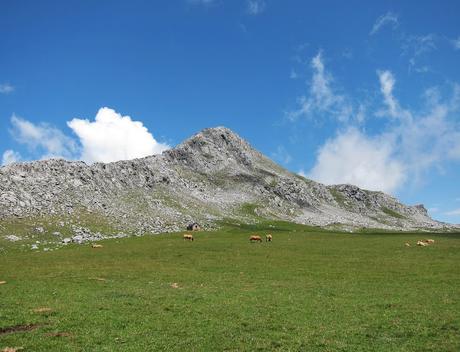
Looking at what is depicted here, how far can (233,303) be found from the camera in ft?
114

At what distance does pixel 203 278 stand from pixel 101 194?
126m

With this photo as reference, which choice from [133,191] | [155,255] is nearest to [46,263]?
[155,255]

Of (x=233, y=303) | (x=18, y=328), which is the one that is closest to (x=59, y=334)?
(x=18, y=328)

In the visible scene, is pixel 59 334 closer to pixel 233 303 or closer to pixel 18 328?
pixel 18 328

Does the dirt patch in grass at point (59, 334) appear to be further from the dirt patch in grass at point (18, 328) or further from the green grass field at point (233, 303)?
the dirt patch in grass at point (18, 328)

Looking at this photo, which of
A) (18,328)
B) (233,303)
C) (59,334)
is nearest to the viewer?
(59,334)

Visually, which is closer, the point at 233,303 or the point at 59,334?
the point at 59,334

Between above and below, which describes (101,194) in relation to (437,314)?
above

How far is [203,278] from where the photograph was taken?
162 ft

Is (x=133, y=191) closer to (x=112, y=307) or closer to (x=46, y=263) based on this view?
(x=46, y=263)

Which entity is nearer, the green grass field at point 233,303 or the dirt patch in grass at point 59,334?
the green grass field at point 233,303

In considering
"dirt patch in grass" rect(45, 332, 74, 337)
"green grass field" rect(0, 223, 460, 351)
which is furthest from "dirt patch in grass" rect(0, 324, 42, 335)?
"dirt patch in grass" rect(45, 332, 74, 337)

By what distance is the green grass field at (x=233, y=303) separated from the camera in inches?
979

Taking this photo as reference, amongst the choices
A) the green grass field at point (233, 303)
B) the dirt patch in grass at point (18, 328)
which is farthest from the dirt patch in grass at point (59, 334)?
the dirt patch in grass at point (18, 328)
